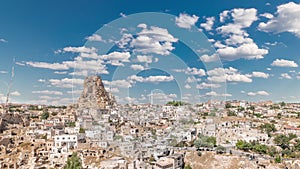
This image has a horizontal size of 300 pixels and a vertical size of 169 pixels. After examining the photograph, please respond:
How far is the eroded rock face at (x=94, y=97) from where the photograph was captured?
55.6 feet

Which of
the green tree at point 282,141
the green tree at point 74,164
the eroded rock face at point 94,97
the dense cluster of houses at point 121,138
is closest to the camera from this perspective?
the green tree at point 74,164

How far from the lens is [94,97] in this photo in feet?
62.3

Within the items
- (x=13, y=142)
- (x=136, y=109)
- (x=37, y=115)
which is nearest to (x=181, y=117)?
(x=136, y=109)

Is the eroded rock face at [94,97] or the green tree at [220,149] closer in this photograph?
the green tree at [220,149]

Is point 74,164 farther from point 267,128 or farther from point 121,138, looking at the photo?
point 267,128

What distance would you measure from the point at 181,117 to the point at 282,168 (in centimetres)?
613

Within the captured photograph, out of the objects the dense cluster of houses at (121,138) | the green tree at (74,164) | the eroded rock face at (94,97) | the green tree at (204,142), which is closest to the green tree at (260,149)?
the dense cluster of houses at (121,138)

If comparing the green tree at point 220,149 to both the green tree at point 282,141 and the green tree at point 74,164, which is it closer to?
the green tree at point 282,141

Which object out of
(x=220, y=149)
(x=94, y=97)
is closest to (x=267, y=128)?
(x=220, y=149)

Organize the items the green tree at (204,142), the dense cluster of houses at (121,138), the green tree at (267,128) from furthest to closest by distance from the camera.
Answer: the green tree at (267,128) → the green tree at (204,142) → the dense cluster of houses at (121,138)

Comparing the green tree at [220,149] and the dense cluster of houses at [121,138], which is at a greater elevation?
the dense cluster of houses at [121,138]

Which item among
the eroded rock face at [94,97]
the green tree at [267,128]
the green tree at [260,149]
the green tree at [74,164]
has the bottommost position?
the green tree at [260,149]

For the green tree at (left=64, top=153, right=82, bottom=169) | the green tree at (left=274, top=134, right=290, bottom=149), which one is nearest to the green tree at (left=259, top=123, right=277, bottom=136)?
the green tree at (left=274, top=134, right=290, bottom=149)

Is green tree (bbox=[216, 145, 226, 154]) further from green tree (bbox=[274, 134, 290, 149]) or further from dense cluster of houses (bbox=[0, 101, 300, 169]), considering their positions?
green tree (bbox=[274, 134, 290, 149])
